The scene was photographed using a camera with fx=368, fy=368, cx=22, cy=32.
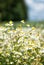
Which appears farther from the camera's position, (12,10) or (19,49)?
(12,10)

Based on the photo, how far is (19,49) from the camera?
18.2 feet

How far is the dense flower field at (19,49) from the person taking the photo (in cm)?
550

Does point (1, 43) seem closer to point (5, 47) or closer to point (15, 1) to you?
point (5, 47)

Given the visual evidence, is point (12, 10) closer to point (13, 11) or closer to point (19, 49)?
point (13, 11)

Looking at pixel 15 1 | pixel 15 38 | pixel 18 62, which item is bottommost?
pixel 18 62

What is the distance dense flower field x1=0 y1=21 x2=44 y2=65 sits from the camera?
550 centimetres

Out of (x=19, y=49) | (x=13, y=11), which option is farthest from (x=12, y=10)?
(x=19, y=49)

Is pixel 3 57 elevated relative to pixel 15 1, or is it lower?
lower

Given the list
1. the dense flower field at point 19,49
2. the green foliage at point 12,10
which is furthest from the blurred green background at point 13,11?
the dense flower field at point 19,49

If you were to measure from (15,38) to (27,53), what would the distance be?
0.30 metres

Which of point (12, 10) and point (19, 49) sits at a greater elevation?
point (12, 10)

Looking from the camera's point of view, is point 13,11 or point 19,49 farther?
point 13,11

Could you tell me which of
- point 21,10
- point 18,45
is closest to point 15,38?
point 18,45

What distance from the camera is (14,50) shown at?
5527mm
